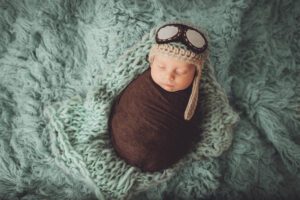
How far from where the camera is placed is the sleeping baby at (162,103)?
61 centimetres

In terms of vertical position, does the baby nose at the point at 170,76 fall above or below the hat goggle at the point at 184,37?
below

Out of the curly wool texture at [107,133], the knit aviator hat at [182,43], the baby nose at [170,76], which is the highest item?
the knit aviator hat at [182,43]

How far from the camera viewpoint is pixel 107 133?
2.21 ft

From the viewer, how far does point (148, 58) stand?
66 cm

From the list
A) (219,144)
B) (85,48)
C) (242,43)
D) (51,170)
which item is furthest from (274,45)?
(51,170)

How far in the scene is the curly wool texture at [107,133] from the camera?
66cm

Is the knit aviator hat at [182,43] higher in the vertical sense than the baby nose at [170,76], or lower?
higher

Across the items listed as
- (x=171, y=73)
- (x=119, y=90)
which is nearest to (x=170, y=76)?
(x=171, y=73)

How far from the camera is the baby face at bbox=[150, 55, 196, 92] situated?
61cm

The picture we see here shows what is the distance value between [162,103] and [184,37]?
0.10 m

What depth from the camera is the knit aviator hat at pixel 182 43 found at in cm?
60

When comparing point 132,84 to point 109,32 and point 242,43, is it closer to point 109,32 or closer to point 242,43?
point 109,32

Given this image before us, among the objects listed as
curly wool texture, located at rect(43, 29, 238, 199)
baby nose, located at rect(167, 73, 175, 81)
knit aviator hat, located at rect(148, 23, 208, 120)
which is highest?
knit aviator hat, located at rect(148, 23, 208, 120)

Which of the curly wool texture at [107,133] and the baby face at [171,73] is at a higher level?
the baby face at [171,73]
